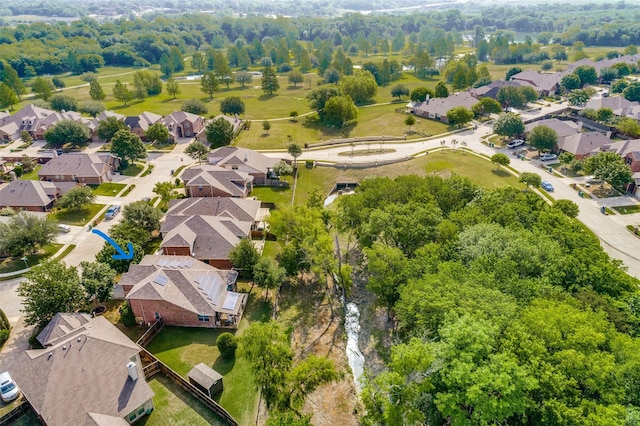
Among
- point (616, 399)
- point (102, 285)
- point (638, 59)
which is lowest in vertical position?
point (638, 59)

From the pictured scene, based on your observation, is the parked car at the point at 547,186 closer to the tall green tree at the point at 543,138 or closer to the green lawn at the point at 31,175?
the tall green tree at the point at 543,138

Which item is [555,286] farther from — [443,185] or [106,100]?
[106,100]

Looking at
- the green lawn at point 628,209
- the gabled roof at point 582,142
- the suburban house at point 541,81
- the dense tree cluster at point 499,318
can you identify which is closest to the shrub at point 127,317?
the dense tree cluster at point 499,318

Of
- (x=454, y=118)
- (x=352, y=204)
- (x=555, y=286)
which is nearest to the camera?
(x=555, y=286)

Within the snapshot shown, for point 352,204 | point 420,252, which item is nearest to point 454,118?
point 352,204

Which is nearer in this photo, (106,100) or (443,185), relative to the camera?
(443,185)

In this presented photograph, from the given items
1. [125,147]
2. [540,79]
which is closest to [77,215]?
[125,147]
